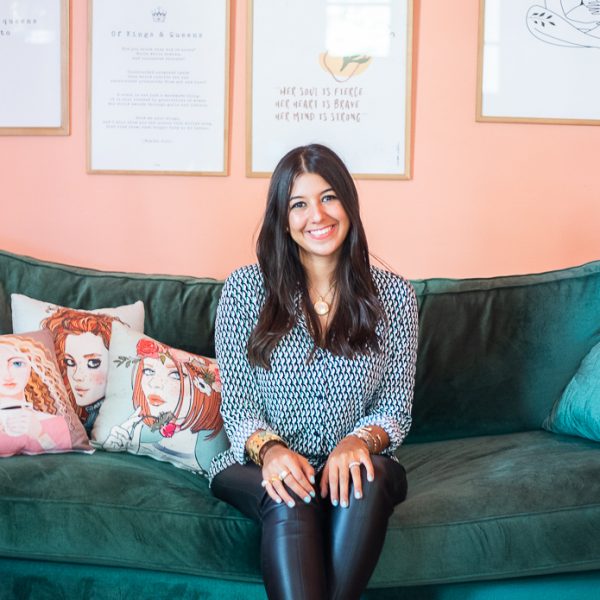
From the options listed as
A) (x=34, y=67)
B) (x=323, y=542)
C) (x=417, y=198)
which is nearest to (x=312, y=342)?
(x=323, y=542)

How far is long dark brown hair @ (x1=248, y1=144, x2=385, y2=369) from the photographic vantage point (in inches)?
77.6

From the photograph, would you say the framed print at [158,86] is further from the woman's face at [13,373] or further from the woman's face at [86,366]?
the woman's face at [13,373]

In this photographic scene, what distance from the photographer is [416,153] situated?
2.91m

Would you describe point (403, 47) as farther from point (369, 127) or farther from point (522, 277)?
point (522, 277)

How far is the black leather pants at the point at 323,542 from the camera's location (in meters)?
1.59

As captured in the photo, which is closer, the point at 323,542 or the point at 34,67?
the point at 323,542

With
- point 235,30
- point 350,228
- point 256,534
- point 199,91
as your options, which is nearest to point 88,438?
point 256,534

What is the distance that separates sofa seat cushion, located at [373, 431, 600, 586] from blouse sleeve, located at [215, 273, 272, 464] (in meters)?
0.39

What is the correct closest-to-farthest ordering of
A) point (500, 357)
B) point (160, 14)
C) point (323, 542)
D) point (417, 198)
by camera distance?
point (323, 542), point (500, 357), point (160, 14), point (417, 198)

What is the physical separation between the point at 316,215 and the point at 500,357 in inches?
30.9

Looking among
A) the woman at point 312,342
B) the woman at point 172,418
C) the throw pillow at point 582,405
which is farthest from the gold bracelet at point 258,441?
the throw pillow at point 582,405

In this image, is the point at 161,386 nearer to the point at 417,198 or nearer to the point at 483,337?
the point at 483,337

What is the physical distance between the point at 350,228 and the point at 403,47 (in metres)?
1.08

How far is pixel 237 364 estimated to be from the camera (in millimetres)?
1983
